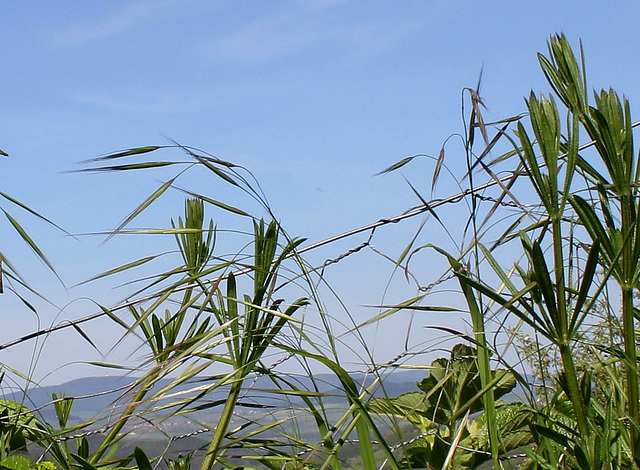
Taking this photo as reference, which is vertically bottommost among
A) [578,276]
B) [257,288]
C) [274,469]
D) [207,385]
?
[274,469]

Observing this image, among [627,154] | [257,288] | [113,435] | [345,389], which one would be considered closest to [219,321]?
[257,288]

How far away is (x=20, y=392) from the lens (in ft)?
3.95

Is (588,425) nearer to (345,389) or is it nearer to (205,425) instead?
(345,389)

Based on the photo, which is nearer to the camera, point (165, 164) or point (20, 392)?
Result: point (165, 164)

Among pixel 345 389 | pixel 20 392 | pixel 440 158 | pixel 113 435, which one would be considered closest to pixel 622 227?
pixel 440 158

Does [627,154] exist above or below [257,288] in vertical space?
above

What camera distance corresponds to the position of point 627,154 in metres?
0.94

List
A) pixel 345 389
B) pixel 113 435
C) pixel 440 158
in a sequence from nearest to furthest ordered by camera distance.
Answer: pixel 345 389 < pixel 440 158 < pixel 113 435

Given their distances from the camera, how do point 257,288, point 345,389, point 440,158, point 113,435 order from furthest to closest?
point 113,435 → point 440,158 → point 257,288 → point 345,389

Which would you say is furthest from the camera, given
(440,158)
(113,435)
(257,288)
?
(113,435)

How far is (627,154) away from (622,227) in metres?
0.11

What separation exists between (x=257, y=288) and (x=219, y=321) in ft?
0.25

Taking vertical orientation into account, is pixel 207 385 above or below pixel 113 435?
above

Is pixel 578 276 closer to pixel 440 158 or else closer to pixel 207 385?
pixel 440 158
